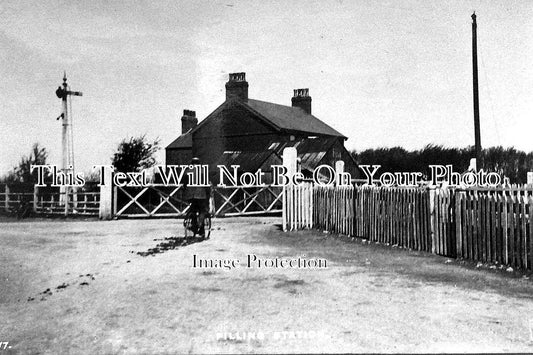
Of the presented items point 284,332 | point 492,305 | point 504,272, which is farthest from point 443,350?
point 504,272

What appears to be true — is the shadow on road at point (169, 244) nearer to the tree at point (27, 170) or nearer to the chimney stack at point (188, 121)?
the tree at point (27, 170)

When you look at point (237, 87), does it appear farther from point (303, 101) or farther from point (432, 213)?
point (432, 213)

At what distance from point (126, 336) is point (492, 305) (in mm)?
3904

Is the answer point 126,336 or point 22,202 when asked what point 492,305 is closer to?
point 126,336

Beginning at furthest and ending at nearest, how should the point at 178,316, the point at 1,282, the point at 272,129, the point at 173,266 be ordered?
the point at 272,129
the point at 173,266
the point at 1,282
the point at 178,316

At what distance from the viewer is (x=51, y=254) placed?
9.62 m

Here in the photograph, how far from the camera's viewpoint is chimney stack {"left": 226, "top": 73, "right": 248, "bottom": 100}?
35281 millimetres

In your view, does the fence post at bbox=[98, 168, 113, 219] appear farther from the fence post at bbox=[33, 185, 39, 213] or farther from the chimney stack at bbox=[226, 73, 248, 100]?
the chimney stack at bbox=[226, 73, 248, 100]

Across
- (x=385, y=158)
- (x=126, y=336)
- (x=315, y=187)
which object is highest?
(x=385, y=158)

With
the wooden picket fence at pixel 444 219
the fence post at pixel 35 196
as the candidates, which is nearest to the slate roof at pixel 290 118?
the fence post at pixel 35 196

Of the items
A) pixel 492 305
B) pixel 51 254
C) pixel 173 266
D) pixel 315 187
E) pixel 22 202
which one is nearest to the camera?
pixel 492 305

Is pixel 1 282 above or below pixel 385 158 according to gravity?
below

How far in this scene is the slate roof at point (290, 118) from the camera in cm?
3615

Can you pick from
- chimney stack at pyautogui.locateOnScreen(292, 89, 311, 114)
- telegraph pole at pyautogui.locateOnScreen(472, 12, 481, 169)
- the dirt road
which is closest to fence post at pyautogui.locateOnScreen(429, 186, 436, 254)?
the dirt road
